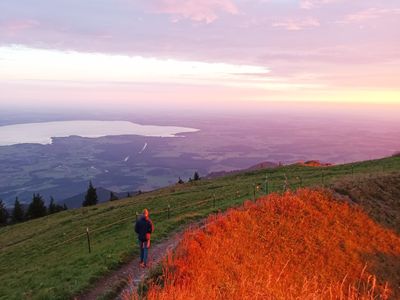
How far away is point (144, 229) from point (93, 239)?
1222 centimetres

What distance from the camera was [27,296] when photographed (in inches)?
650

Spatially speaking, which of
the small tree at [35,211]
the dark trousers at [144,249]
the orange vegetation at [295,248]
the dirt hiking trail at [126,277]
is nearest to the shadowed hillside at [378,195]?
the orange vegetation at [295,248]

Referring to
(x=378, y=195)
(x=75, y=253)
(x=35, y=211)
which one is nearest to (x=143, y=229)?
(x=75, y=253)

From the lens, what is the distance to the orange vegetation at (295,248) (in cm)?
1290

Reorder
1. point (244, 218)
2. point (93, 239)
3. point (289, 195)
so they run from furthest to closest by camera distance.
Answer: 1. point (93, 239)
2. point (289, 195)
3. point (244, 218)

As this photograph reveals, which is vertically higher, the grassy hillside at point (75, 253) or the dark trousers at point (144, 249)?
the dark trousers at point (144, 249)

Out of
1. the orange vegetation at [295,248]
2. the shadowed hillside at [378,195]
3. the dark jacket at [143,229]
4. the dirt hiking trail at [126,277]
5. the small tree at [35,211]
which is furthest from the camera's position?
the small tree at [35,211]

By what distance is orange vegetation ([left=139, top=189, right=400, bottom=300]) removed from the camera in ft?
42.3

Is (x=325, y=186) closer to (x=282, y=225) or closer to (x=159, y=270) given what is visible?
(x=282, y=225)

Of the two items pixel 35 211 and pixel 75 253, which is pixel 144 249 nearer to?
pixel 75 253

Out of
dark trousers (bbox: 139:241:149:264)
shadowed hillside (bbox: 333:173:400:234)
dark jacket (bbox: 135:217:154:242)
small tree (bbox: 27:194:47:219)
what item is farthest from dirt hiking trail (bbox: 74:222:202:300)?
small tree (bbox: 27:194:47:219)

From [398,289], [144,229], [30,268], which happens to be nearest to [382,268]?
[398,289]

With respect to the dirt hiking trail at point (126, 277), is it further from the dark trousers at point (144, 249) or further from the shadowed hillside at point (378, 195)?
the shadowed hillside at point (378, 195)

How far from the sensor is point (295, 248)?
751 inches
